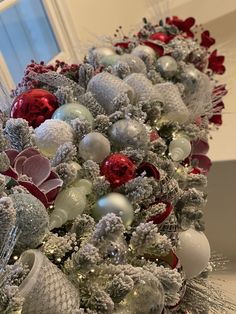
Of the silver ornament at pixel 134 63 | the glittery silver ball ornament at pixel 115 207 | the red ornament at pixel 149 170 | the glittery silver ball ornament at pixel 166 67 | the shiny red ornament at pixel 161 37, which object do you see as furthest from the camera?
the shiny red ornament at pixel 161 37

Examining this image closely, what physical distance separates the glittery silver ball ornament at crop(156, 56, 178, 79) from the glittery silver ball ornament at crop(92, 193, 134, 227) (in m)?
0.53

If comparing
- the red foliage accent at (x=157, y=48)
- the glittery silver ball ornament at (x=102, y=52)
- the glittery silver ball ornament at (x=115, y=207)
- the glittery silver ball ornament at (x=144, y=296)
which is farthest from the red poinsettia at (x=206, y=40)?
the glittery silver ball ornament at (x=144, y=296)

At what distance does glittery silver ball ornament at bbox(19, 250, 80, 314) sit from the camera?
1.97 feet

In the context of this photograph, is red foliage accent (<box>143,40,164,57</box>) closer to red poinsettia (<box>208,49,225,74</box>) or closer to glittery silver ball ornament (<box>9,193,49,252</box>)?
red poinsettia (<box>208,49,225,74</box>)

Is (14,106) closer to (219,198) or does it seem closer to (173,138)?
(173,138)

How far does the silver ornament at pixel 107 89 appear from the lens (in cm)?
99

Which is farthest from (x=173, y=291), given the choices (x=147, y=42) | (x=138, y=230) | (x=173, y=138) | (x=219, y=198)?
(x=219, y=198)

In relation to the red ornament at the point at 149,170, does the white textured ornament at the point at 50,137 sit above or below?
above

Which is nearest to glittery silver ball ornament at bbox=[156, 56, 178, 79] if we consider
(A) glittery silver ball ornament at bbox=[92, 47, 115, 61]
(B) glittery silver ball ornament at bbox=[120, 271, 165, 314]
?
(A) glittery silver ball ornament at bbox=[92, 47, 115, 61]

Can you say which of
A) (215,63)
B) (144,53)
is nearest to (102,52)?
(144,53)

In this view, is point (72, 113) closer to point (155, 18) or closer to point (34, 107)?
point (34, 107)

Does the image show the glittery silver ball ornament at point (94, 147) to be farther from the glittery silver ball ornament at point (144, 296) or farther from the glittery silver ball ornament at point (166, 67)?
the glittery silver ball ornament at point (166, 67)

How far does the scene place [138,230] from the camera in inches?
29.0

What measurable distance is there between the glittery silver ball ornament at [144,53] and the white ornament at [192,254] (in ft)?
1.51
